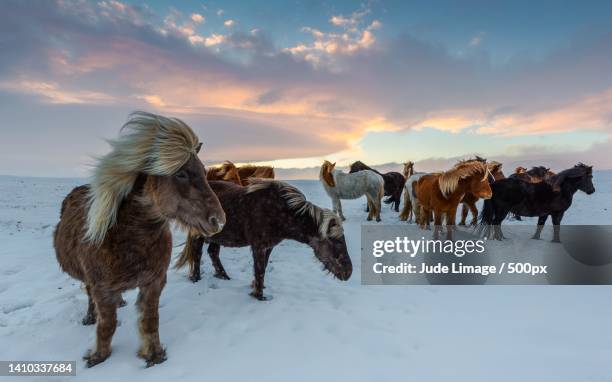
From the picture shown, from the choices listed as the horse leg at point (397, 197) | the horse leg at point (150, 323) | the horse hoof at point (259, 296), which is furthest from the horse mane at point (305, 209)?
the horse leg at point (397, 197)

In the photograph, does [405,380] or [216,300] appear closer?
[405,380]

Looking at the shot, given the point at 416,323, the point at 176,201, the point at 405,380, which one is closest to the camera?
the point at 176,201

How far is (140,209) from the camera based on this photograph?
2.89 meters

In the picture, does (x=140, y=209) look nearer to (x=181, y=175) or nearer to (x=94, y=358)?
(x=181, y=175)

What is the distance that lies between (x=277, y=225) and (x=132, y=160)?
99.8 inches

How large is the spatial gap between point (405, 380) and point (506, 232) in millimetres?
8879

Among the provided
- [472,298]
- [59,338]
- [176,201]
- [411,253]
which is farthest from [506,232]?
[59,338]

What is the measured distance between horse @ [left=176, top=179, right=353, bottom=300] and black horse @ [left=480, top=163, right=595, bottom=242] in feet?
21.9

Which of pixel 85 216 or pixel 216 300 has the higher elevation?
pixel 85 216

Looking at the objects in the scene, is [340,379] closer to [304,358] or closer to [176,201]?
[304,358]

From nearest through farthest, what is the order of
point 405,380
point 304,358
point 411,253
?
point 405,380 < point 304,358 < point 411,253

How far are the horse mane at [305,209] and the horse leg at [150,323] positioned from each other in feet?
7.10

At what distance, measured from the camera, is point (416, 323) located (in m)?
4.45

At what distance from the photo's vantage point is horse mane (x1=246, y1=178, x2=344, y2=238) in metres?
4.67
